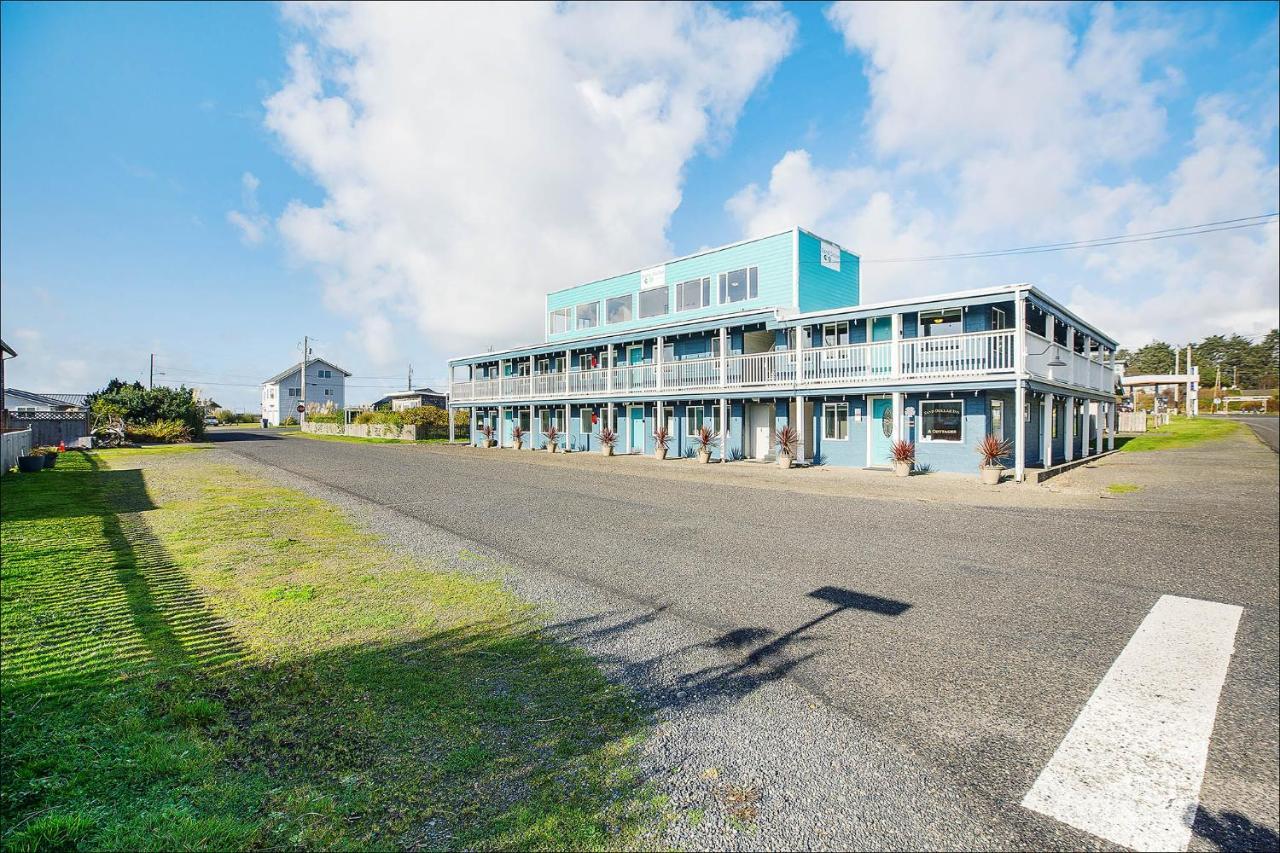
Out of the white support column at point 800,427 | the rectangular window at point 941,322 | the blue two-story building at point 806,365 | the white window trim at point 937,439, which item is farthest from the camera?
the white support column at point 800,427

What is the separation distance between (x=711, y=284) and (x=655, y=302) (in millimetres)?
3424

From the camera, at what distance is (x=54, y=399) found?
1721 inches

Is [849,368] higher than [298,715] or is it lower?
higher

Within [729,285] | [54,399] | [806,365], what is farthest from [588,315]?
[54,399]

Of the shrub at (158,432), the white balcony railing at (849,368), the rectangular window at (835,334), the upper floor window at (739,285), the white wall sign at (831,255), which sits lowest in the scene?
the shrub at (158,432)

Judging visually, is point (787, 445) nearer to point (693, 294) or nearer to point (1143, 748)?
point (693, 294)

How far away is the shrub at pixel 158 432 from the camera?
120ft

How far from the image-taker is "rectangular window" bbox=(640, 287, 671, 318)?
27453 millimetres

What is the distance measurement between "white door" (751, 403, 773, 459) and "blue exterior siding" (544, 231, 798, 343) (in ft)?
13.9

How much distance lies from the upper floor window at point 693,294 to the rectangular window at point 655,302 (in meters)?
0.67

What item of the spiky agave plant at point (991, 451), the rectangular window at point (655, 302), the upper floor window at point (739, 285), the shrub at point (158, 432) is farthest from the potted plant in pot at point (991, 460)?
the shrub at point (158, 432)

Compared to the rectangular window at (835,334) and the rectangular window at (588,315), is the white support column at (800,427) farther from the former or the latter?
the rectangular window at (588,315)

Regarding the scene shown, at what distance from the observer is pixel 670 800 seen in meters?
2.80

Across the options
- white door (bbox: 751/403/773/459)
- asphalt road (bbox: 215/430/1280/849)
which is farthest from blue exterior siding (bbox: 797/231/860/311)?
asphalt road (bbox: 215/430/1280/849)
